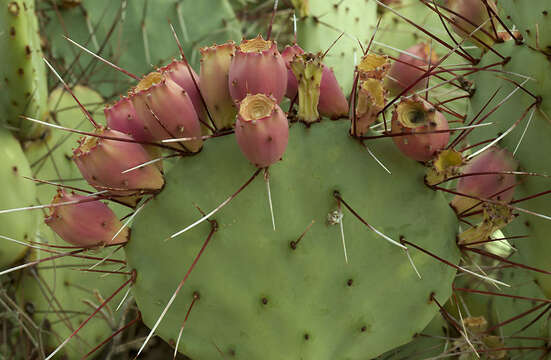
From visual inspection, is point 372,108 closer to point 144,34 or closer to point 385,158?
point 385,158

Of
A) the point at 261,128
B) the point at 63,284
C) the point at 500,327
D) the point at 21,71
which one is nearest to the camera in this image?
the point at 261,128

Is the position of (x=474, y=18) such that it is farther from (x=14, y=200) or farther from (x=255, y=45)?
(x=14, y=200)

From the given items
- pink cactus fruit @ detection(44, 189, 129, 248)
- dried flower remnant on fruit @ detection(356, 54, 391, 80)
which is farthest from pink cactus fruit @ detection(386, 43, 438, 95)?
pink cactus fruit @ detection(44, 189, 129, 248)

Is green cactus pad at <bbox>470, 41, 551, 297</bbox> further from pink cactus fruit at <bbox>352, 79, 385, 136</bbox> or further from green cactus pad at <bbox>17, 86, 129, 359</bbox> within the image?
green cactus pad at <bbox>17, 86, 129, 359</bbox>

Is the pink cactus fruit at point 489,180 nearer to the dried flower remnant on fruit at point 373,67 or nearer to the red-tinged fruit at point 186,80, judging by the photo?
the dried flower remnant on fruit at point 373,67

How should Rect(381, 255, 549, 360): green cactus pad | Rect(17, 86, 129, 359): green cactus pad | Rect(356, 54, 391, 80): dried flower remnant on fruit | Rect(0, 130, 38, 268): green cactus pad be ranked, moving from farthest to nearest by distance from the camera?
Rect(17, 86, 129, 359): green cactus pad
Rect(0, 130, 38, 268): green cactus pad
Rect(381, 255, 549, 360): green cactus pad
Rect(356, 54, 391, 80): dried flower remnant on fruit

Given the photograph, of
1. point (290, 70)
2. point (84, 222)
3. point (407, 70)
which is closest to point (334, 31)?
point (407, 70)

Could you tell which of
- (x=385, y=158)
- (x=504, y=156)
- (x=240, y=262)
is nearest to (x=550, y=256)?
(x=504, y=156)
